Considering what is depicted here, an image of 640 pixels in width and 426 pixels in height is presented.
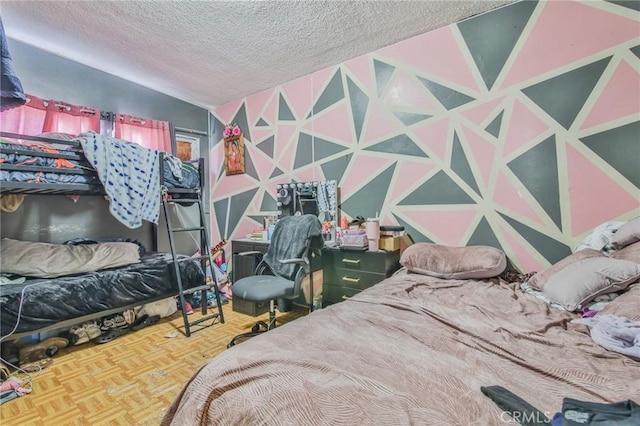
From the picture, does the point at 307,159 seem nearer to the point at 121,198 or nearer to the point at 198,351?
the point at 121,198

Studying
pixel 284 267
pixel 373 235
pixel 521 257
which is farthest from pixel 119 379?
pixel 521 257

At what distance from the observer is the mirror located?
3.30 m

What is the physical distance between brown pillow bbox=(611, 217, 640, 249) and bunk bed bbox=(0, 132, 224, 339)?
10.6 ft

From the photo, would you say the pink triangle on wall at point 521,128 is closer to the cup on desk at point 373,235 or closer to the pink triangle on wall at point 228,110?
the cup on desk at point 373,235

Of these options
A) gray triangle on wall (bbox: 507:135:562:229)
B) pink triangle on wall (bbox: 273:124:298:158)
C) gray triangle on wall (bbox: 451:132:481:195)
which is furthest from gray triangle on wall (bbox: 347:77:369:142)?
gray triangle on wall (bbox: 507:135:562:229)

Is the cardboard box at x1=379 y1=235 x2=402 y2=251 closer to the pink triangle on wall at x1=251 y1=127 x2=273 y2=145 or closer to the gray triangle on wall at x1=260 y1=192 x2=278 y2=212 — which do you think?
the gray triangle on wall at x1=260 y1=192 x2=278 y2=212

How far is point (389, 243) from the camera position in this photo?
2.64m

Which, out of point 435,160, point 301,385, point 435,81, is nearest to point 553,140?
point 435,160

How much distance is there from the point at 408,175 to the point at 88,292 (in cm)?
298

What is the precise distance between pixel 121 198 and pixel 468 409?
116 inches

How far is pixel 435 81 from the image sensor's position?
2691 mm

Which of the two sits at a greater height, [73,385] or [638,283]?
[638,283]

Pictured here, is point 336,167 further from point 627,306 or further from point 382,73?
point 627,306

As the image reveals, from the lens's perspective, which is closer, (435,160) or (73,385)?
(73,385)
